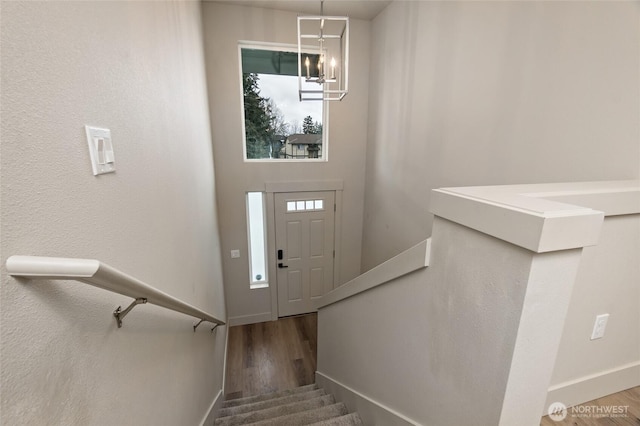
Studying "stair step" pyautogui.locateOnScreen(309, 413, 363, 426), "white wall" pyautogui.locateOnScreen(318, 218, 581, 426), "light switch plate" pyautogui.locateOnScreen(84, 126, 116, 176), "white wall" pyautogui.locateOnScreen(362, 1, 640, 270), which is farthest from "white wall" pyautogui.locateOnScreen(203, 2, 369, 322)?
"light switch plate" pyautogui.locateOnScreen(84, 126, 116, 176)

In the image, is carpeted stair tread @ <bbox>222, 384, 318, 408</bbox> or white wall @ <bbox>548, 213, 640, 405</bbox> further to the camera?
carpeted stair tread @ <bbox>222, 384, 318, 408</bbox>

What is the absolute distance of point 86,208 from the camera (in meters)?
0.70

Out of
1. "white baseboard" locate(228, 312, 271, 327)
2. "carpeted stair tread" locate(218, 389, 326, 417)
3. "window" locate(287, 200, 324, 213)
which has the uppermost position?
"window" locate(287, 200, 324, 213)

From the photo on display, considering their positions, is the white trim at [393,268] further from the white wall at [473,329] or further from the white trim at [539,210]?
the white trim at [539,210]

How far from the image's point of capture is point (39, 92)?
0.55 m

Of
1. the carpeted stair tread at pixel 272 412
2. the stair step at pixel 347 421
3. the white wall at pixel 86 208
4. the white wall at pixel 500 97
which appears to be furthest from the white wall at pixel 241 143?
the stair step at pixel 347 421

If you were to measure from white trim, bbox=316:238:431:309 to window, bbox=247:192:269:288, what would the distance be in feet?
7.57

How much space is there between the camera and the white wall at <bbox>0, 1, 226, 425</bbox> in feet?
1.63

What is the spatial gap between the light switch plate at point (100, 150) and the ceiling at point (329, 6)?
3286mm

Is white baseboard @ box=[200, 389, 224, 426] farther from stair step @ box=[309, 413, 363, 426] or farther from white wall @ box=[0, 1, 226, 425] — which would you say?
stair step @ box=[309, 413, 363, 426]

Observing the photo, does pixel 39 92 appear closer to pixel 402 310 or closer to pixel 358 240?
pixel 402 310

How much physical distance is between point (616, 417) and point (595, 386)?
0.13 m

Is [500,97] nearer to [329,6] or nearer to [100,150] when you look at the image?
[100,150]

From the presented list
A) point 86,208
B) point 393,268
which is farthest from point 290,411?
point 86,208
